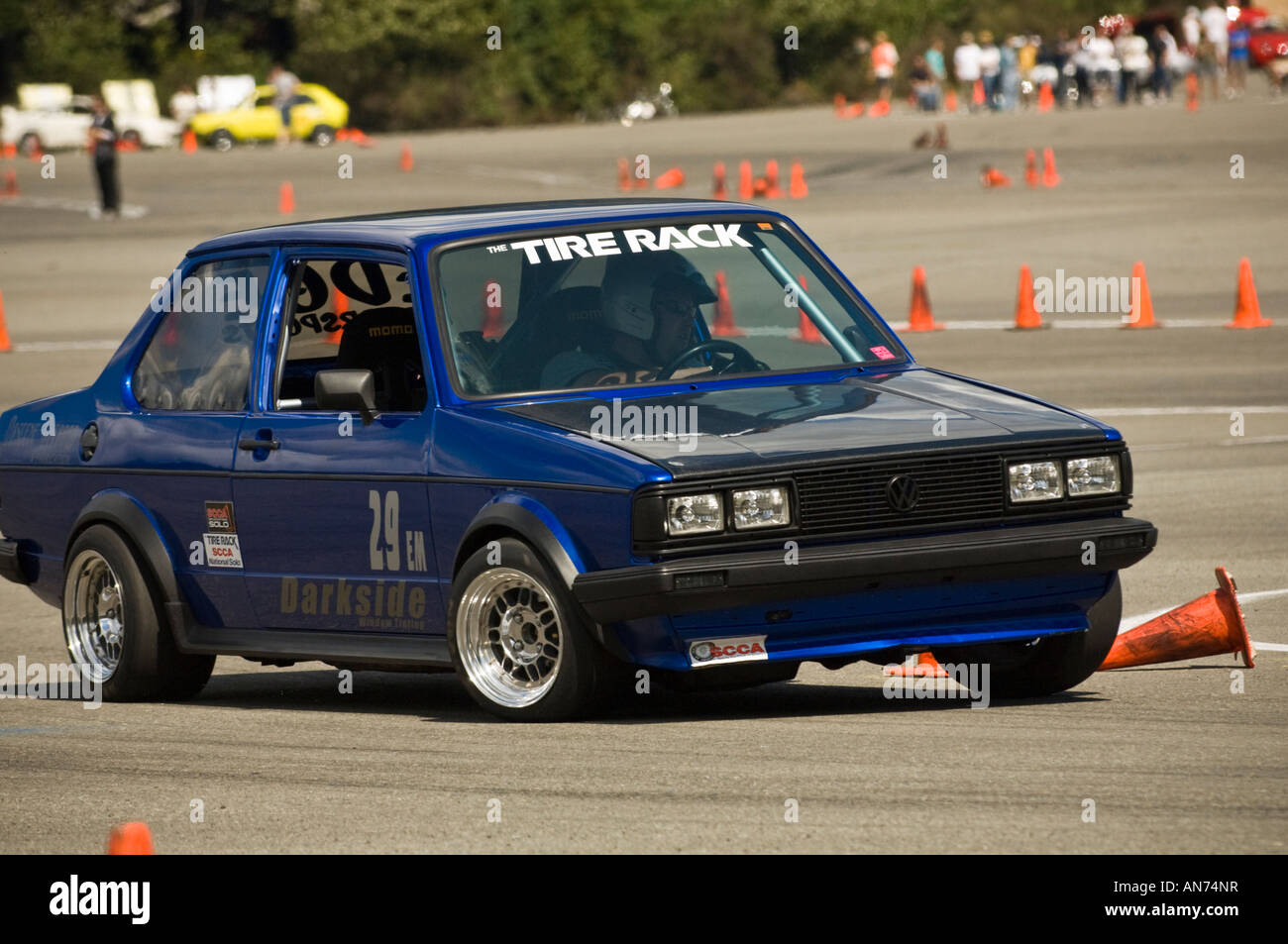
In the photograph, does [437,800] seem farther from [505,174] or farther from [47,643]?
[505,174]

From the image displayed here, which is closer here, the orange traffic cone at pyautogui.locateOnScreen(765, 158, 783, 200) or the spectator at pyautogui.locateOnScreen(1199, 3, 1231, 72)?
the orange traffic cone at pyautogui.locateOnScreen(765, 158, 783, 200)

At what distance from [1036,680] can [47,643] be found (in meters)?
4.93

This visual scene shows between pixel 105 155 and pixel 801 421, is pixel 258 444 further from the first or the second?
pixel 105 155

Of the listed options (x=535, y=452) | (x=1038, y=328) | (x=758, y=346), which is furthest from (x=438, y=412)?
(x=1038, y=328)

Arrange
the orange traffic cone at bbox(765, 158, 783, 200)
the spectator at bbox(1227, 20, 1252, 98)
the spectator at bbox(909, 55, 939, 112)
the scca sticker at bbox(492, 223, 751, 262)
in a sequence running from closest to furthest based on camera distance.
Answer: the scca sticker at bbox(492, 223, 751, 262) < the orange traffic cone at bbox(765, 158, 783, 200) < the spectator at bbox(1227, 20, 1252, 98) < the spectator at bbox(909, 55, 939, 112)

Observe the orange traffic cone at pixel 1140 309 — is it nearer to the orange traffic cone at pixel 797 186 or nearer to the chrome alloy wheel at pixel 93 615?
the chrome alloy wheel at pixel 93 615

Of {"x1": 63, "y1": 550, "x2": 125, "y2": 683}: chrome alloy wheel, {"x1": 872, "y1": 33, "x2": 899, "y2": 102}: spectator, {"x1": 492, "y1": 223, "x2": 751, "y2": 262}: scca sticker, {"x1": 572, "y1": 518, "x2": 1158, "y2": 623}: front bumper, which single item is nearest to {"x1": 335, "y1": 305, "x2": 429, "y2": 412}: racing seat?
{"x1": 492, "y1": 223, "x2": 751, "y2": 262}: scca sticker

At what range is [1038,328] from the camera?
24.2 meters

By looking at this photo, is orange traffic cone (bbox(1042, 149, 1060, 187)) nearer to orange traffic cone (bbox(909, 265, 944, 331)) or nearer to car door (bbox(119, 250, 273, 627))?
orange traffic cone (bbox(909, 265, 944, 331))

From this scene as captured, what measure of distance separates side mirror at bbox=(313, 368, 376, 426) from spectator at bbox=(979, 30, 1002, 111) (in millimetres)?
51922

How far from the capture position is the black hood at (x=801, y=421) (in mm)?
7355

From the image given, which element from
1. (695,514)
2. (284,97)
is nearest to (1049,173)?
(284,97)

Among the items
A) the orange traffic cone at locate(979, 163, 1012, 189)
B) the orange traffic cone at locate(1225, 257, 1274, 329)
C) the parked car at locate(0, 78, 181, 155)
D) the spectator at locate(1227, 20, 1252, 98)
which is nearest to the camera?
the orange traffic cone at locate(1225, 257, 1274, 329)

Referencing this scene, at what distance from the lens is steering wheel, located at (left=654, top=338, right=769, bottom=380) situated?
27.1 ft
